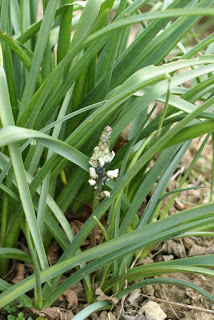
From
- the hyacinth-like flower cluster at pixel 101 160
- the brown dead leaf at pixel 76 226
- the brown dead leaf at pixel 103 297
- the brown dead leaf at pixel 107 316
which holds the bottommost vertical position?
the brown dead leaf at pixel 107 316

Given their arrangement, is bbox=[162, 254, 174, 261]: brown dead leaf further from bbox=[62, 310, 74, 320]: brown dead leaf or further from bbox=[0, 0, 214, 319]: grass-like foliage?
bbox=[62, 310, 74, 320]: brown dead leaf

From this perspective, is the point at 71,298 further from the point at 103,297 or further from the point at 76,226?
the point at 76,226

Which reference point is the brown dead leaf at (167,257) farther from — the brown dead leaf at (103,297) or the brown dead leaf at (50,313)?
the brown dead leaf at (50,313)

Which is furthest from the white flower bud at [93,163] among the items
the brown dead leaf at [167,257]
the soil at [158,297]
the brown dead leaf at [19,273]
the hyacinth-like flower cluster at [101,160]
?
the brown dead leaf at [167,257]

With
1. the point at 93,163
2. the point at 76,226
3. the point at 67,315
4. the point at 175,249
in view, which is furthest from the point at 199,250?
the point at 93,163

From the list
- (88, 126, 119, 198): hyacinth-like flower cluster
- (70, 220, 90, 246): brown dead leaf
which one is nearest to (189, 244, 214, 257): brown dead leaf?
(70, 220, 90, 246): brown dead leaf
